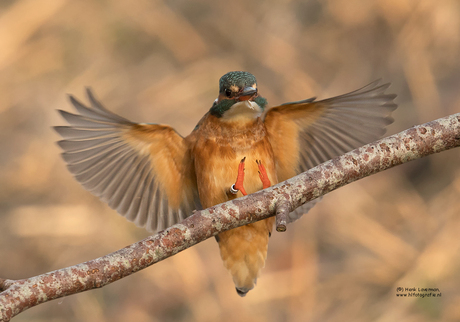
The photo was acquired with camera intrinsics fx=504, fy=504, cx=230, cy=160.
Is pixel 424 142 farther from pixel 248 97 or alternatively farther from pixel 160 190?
pixel 160 190

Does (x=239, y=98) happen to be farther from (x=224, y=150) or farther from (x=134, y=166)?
(x=134, y=166)

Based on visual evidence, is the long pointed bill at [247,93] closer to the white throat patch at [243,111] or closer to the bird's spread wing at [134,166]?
the white throat patch at [243,111]

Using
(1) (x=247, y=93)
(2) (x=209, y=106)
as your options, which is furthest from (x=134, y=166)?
(2) (x=209, y=106)

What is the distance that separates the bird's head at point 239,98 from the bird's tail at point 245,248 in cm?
61

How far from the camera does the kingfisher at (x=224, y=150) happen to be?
2621mm

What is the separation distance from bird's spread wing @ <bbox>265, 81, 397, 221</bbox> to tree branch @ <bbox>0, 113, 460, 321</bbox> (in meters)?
0.59

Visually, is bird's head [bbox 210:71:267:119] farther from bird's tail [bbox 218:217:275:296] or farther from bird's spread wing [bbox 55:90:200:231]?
bird's tail [bbox 218:217:275:296]

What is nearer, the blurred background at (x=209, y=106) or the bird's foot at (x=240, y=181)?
the bird's foot at (x=240, y=181)

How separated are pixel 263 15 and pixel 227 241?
4062mm

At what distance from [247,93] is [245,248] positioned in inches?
34.0

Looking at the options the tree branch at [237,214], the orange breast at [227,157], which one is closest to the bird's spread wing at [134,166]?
the orange breast at [227,157]

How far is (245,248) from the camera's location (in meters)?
2.80

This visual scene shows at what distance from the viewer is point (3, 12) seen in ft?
18.2

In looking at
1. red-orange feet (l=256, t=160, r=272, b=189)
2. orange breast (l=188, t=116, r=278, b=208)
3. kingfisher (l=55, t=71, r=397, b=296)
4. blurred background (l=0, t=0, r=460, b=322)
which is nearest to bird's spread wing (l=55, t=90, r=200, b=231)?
kingfisher (l=55, t=71, r=397, b=296)
